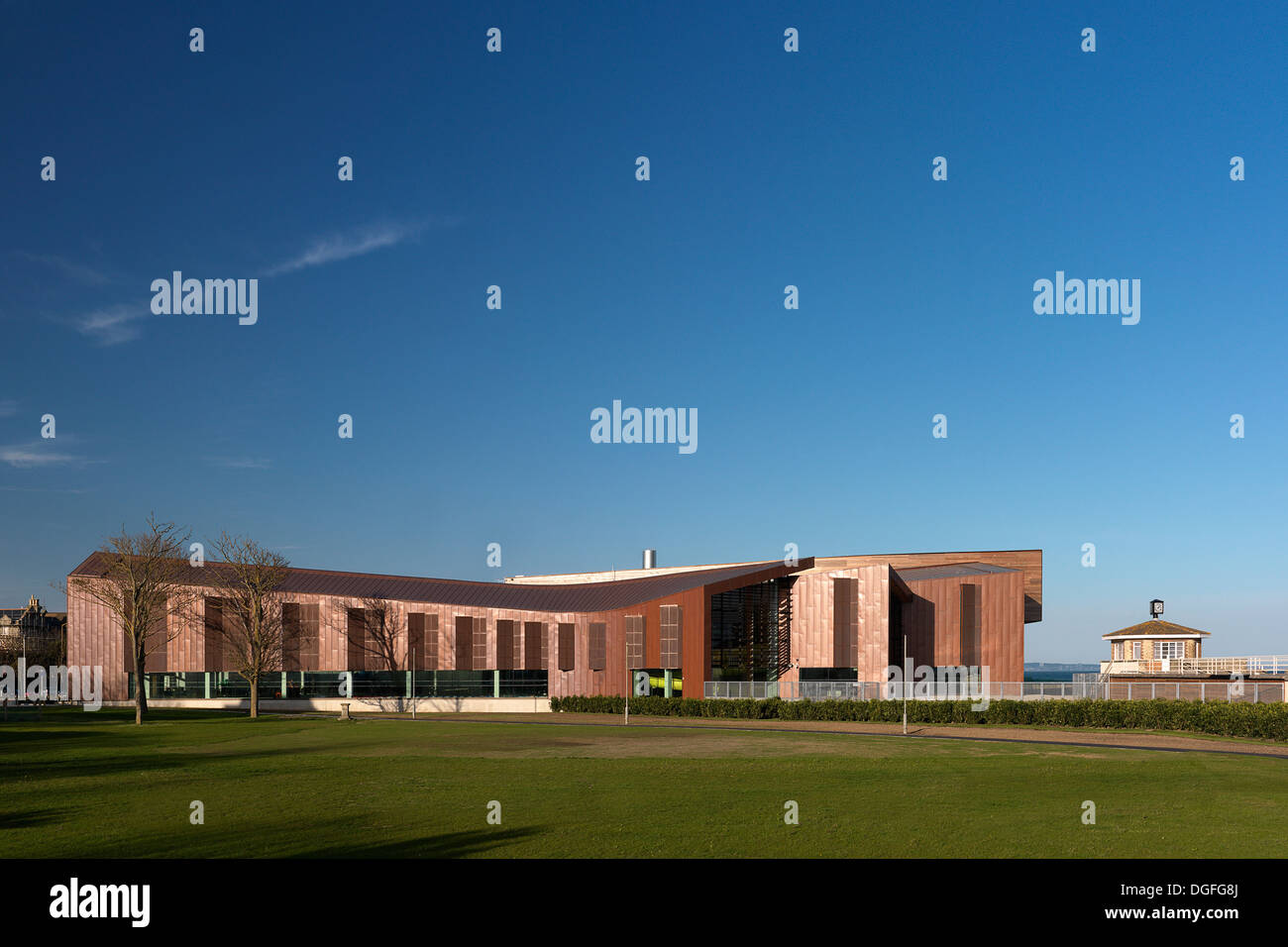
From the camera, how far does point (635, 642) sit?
69.6 m

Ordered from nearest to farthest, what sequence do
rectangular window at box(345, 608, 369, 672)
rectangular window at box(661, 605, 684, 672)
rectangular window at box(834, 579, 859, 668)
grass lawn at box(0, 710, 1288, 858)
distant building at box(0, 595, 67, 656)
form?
1. grass lawn at box(0, 710, 1288, 858)
2. rectangular window at box(661, 605, 684, 672)
3. rectangular window at box(834, 579, 859, 668)
4. rectangular window at box(345, 608, 369, 672)
5. distant building at box(0, 595, 67, 656)

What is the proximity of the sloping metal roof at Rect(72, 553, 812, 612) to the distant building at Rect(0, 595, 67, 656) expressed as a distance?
6258 centimetres

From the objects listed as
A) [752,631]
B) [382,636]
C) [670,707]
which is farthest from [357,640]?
[752,631]

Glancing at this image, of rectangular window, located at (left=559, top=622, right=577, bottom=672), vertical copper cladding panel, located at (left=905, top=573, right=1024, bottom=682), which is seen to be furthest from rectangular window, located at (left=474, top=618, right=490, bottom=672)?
vertical copper cladding panel, located at (left=905, top=573, right=1024, bottom=682)

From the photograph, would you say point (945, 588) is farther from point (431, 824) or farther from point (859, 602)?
point (431, 824)

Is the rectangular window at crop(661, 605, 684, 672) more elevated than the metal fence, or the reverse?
the rectangular window at crop(661, 605, 684, 672)

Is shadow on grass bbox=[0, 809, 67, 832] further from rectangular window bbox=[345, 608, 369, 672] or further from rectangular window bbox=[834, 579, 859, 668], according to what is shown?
rectangular window bbox=[345, 608, 369, 672]

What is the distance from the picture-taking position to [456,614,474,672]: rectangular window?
75.2m

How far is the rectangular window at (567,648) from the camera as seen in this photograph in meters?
73.7

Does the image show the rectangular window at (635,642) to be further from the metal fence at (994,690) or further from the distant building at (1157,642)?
the distant building at (1157,642)

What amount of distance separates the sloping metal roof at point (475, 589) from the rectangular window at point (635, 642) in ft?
9.70

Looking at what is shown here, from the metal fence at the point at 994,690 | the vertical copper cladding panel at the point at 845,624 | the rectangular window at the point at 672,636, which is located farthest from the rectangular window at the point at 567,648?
the vertical copper cladding panel at the point at 845,624

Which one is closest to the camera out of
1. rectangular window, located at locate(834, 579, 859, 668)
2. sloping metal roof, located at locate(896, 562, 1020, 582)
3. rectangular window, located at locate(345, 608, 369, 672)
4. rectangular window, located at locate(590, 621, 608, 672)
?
rectangular window, located at locate(834, 579, 859, 668)
